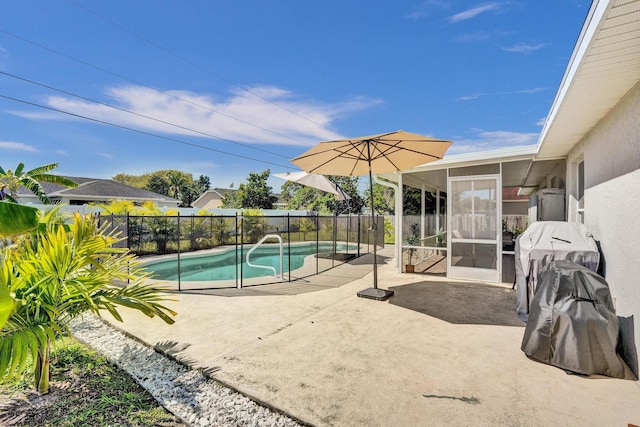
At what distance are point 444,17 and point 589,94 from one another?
8.98 m

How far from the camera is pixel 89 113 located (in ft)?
51.5

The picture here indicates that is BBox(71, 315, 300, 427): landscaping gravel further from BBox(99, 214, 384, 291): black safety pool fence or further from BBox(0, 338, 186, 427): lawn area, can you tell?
BBox(99, 214, 384, 291): black safety pool fence

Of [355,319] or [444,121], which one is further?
[444,121]

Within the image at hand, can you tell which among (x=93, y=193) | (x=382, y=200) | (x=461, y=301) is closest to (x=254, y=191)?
(x=382, y=200)

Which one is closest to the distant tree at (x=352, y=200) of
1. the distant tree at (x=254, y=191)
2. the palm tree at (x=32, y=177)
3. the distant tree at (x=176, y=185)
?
the distant tree at (x=254, y=191)

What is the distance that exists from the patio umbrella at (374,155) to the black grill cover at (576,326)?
2487 mm

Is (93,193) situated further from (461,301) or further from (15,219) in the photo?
(461,301)

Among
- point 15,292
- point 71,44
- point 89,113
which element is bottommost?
point 15,292

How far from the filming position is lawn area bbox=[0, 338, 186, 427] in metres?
2.17

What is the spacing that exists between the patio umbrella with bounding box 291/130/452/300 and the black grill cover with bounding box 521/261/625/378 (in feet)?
8.16

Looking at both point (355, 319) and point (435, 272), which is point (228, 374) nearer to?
point (355, 319)

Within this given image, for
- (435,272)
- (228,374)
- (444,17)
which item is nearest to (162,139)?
(444,17)

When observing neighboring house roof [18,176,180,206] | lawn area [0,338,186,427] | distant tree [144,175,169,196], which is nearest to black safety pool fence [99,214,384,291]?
lawn area [0,338,186,427]

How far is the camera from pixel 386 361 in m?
3.00
